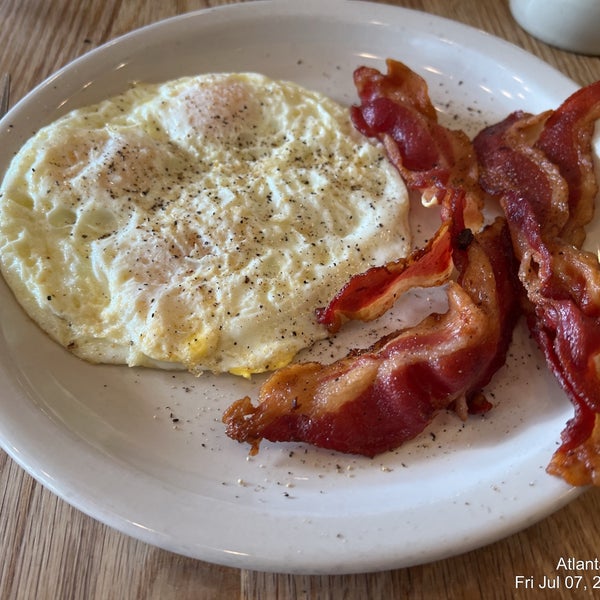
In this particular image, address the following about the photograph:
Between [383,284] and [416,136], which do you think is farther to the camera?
[416,136]

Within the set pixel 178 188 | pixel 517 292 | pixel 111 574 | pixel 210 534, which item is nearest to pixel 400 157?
pixel 517 292

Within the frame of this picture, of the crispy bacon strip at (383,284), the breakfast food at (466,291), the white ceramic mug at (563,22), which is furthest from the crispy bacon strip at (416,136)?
the white ceramic mug at (563,22)

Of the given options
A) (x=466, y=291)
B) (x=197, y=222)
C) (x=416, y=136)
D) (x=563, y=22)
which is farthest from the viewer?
(x=563, y=22)

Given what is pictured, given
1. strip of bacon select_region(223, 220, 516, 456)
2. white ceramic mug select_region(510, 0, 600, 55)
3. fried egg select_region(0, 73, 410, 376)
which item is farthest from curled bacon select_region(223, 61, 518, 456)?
white ceramic mug select_region(510, 0, 600, 55)

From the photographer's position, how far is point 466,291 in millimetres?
1606

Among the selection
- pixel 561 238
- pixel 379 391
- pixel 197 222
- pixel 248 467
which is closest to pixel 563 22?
pixel 561 238

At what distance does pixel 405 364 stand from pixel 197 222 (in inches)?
30.9

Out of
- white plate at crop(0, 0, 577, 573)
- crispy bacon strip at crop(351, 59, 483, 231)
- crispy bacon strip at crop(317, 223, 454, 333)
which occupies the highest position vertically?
crispy bacon strip at crop(351, 59, 483, 231)

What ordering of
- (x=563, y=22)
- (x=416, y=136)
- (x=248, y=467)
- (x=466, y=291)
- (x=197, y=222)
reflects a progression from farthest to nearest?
(x=563, y=22) → (x=416, y=136) → (x=197, y=222) → (x=466, y=291) → (x=248, y=467)

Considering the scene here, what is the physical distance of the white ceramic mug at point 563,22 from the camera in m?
2.42

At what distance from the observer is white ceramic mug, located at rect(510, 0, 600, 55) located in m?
2.42

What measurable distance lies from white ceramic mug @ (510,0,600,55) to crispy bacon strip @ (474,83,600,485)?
0.68 meters

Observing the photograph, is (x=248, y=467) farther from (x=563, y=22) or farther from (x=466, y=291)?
(x=563, y=22)

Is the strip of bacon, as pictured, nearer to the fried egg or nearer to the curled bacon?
the curled bacon
